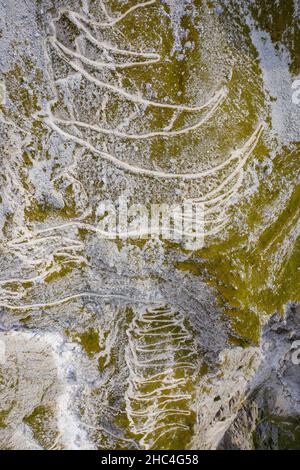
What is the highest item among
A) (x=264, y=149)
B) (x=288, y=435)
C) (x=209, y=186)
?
(x=264, y=149)

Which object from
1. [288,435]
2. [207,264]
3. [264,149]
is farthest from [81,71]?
[288,435]

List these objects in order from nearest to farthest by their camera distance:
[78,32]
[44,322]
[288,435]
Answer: [78,32], [44,322], [288,435]

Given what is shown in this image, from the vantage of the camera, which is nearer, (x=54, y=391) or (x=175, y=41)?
(x=175, y=41)

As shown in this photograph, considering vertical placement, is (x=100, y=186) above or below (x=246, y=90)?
below

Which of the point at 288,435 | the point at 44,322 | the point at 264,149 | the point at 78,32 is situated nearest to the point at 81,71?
the point at 78,32

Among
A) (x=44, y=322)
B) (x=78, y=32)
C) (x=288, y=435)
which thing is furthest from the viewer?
(x=288, y=435)

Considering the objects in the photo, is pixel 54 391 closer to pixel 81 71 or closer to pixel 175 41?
pixel 81 71

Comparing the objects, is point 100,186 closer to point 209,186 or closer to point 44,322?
point 209,186
